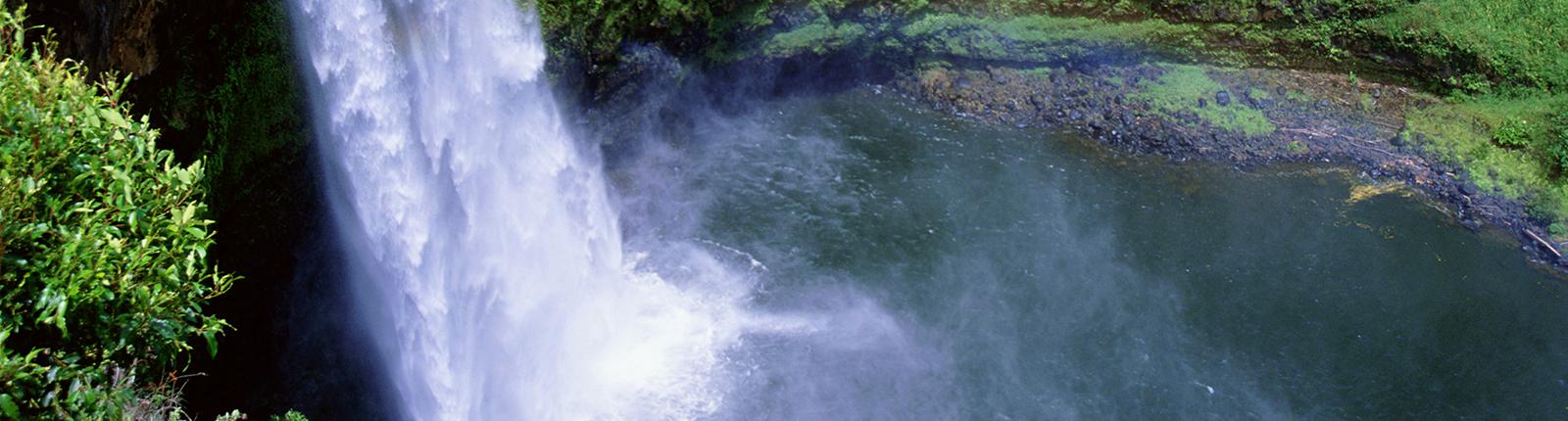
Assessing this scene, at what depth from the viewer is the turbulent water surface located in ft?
46.2

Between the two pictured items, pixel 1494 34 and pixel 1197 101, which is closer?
pixel 1494 34

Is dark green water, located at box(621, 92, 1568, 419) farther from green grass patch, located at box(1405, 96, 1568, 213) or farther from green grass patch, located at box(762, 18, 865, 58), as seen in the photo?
green grass patch, located at box(1405, 96, 1568, 213)

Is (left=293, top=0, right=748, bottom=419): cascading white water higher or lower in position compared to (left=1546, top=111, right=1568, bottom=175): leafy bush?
higher

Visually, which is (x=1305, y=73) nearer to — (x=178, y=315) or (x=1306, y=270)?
(x=1306, y=270)

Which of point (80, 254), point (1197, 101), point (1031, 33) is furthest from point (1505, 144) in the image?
point (80, 254)

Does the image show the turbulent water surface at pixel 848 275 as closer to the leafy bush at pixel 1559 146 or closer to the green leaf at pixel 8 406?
the leafy bush at pixel 1559 146

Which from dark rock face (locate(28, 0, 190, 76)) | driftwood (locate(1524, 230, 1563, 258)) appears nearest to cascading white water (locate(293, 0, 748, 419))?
dark rock face (locate(28, 0, 190, 76))

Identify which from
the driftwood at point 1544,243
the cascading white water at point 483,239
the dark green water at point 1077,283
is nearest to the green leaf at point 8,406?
the cascading white water at point 483,239

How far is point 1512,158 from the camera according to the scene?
2106cm

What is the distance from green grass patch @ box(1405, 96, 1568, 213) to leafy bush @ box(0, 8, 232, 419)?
21.9 m

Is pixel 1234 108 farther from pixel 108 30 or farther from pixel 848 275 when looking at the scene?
pixel 108 30

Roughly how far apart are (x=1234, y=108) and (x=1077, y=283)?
729 centimetres

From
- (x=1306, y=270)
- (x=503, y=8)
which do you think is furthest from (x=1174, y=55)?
(x=503, y=8)

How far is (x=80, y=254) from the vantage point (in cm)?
657
